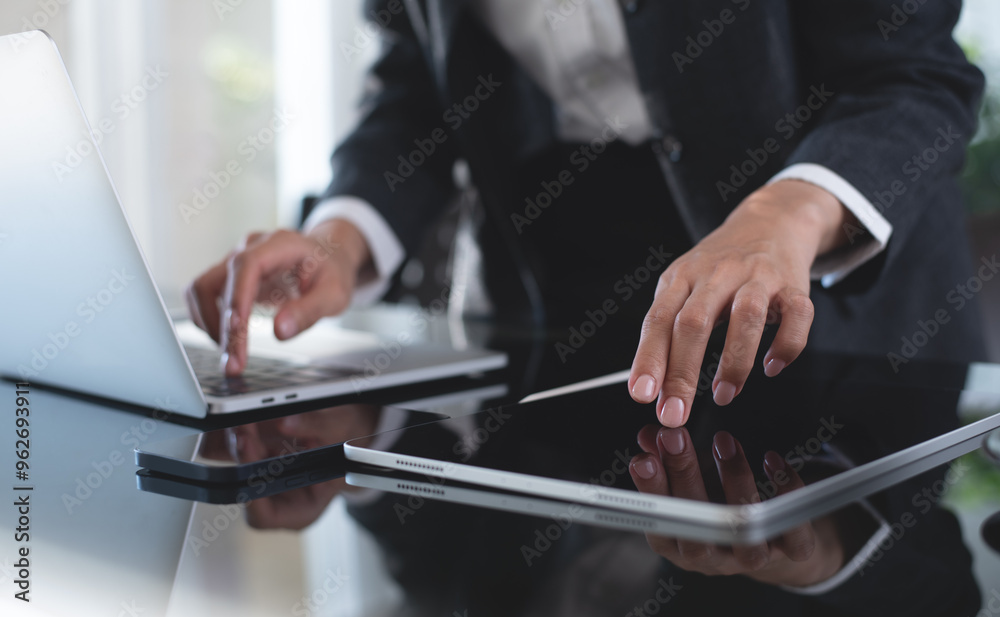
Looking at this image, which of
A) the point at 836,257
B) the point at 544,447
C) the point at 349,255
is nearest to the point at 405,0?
the point at 349,255

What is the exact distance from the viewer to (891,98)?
2.99 feet

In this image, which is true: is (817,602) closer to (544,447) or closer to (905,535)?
(905,535)

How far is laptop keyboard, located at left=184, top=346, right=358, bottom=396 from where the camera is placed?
0.71 meters

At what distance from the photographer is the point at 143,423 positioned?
2.10ft
